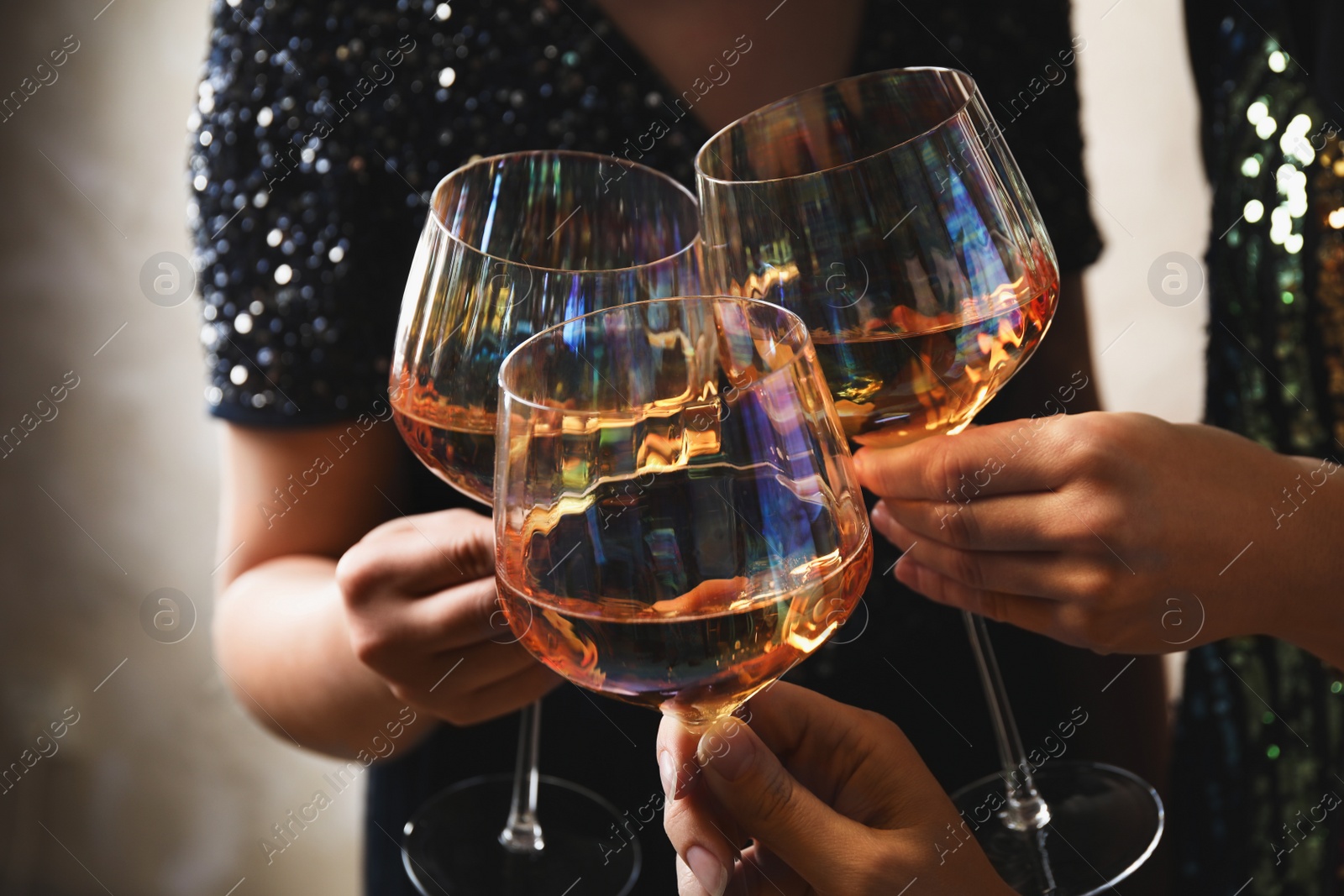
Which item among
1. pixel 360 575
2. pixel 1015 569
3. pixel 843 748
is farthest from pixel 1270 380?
pixel 360 575

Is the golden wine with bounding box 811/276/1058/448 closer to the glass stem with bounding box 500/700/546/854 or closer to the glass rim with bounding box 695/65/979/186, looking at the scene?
the glass rim with bounding box 695/65/979/186

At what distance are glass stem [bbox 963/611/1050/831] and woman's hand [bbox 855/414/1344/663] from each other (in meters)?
0.02

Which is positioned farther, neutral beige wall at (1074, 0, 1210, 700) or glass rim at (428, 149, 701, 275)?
neutral beige wall at (1074, 0, 1210, 700)

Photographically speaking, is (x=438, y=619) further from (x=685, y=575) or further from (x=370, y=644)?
(x=685, y=575)

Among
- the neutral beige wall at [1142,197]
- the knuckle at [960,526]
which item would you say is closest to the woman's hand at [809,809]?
the knuckle at [960,526]

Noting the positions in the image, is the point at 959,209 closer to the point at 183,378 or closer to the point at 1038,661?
the point at 1038,661

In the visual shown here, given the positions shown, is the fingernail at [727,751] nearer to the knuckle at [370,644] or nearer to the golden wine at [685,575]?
the golden wine at [685,575]

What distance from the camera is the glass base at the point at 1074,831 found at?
53 cm

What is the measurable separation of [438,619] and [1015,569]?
29cm

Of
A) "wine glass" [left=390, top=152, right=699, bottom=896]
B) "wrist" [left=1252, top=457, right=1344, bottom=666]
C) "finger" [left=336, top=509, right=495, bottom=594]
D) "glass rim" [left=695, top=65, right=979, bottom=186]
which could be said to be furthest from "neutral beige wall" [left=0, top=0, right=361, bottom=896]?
"wrist" [left=1252, top=457, right=1344, bottom=666]

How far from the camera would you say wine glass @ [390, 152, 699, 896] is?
0.51 metres

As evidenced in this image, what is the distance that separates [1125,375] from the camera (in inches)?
59.7

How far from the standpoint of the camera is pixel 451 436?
513 millimetres

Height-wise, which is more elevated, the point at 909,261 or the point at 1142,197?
the point at 909,261
